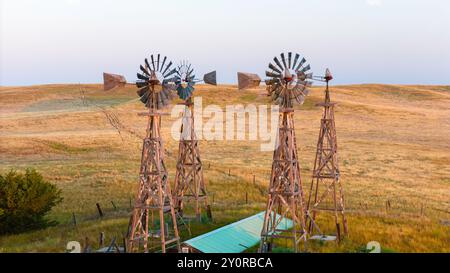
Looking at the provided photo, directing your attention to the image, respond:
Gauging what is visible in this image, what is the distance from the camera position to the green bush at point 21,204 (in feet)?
84.4

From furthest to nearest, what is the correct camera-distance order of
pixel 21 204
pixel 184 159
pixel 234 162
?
1. pixel 234 162
2. pixel 184 159
3. pixel 21 204

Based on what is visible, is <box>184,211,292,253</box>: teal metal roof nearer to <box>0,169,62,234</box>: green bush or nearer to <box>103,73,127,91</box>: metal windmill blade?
<box>103,73,127,91</box>: metal windmill blade

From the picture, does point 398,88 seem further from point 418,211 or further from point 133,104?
point 418,211

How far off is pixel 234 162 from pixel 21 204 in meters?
27.8

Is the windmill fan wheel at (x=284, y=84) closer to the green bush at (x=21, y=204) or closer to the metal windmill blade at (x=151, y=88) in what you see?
the metal windmill blade at (x=151, y=88)

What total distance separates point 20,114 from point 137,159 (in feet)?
139

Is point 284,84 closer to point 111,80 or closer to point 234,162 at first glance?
point 111,80

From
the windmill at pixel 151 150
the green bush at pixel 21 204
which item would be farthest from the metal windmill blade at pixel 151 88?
the green bush at pixel 21 204

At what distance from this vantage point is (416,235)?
24.6 meters

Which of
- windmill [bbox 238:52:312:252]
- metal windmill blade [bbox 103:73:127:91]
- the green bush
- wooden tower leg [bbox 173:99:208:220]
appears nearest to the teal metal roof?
windmill [bbox 238:52:312:252]

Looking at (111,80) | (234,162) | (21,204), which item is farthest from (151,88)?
(234,162)

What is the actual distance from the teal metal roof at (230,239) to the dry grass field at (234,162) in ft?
9.53

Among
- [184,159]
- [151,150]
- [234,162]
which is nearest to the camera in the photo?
[151,150]

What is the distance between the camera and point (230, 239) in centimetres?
2030
